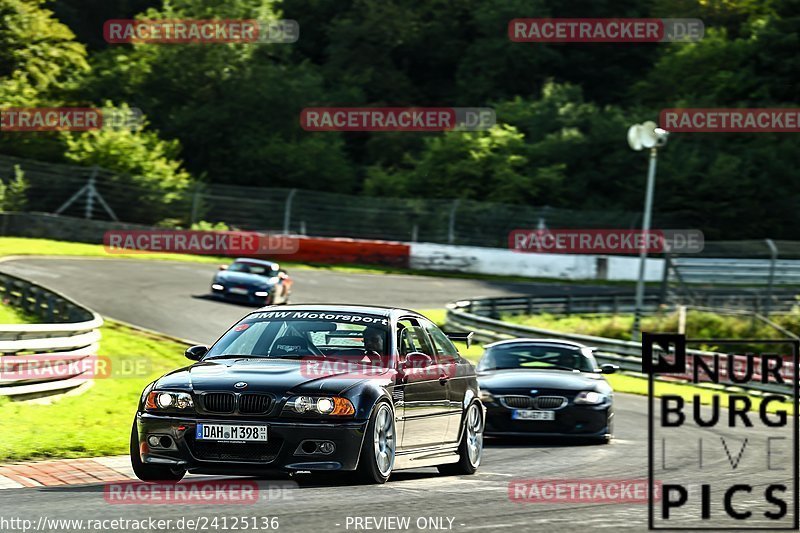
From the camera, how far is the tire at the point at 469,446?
11469 mm

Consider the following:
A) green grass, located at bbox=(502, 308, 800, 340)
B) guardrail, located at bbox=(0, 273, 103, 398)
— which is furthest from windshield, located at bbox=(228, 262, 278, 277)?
guardrail, located at bbox=(0, 273, 103, 398)

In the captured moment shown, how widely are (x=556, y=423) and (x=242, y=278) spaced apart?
18.2m

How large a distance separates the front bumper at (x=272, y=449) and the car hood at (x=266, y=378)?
0.79ft

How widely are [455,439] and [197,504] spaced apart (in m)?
3.63

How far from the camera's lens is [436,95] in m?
74.6

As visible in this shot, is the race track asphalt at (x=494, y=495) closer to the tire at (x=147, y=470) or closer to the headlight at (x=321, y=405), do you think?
the tire at (x=147, y=470)

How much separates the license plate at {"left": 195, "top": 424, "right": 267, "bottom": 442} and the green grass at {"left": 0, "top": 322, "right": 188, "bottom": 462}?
8.78 feet

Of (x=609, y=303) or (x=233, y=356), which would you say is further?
(x=609, y=303)

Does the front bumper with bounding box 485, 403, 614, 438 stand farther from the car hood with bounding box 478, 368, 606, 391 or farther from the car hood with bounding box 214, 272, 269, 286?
the car hood with bounding box 214, 272, 269, 286

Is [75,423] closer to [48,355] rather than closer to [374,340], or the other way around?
[48,355]

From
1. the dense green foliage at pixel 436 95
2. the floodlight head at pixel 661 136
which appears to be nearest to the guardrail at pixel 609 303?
the floodlight head at pixel 661 136

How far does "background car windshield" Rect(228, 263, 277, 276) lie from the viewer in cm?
3256

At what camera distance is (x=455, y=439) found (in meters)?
11.3

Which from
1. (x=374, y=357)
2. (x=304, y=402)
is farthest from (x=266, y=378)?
(x=374, y=357)
